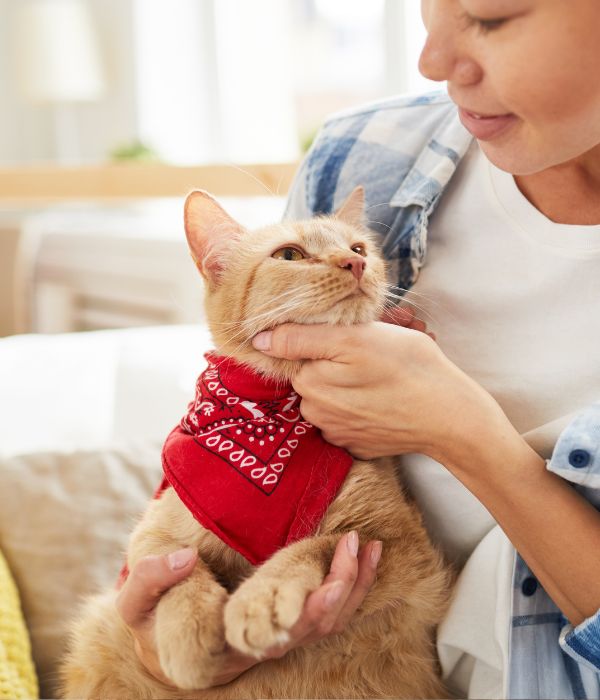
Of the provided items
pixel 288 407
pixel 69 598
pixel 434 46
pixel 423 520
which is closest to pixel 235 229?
pixel 288 407

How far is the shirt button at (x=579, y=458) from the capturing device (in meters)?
1.04

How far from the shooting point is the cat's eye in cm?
122

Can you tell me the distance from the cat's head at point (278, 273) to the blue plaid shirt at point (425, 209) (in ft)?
0.25

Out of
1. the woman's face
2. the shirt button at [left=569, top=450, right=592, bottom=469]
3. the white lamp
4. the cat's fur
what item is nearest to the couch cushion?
the cat's fur

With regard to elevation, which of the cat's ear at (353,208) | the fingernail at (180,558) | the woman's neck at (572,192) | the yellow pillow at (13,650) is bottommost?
the yellow pillow at (13,650)

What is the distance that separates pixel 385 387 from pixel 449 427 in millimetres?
112

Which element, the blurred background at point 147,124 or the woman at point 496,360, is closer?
the woman at point 496,360

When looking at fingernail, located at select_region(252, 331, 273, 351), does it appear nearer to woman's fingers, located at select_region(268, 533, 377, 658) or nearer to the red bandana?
the red bandana

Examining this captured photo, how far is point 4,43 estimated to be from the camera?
4789 millimetres

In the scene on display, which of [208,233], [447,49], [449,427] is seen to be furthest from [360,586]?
[447,49]

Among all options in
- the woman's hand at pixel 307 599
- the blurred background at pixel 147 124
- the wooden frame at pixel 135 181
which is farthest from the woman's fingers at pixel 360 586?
the wooden frame at pixel 135 181

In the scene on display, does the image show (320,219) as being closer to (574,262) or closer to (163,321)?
(574,262)

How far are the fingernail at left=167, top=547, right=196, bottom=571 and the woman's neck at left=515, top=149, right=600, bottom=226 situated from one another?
2.53ft

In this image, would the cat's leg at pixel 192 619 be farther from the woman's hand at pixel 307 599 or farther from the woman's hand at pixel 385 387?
the woman's hand at pixel 385 387
